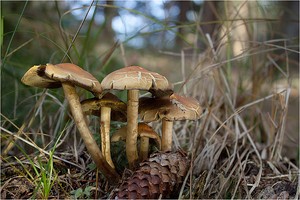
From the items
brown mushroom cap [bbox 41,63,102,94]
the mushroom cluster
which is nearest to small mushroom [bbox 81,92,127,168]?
the mushroom cluster

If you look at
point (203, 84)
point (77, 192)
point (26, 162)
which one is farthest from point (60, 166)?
point (203, 84)

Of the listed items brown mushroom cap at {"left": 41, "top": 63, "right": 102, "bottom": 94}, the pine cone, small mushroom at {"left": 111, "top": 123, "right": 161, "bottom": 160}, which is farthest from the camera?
small mushroom at {"left": 111, "top": 123, "right": 161, "bottom": 160}

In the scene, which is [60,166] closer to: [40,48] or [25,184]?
[25,184]

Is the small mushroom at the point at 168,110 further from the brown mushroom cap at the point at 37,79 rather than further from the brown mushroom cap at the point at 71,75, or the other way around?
the brown mushroom cap at the point at 37,79

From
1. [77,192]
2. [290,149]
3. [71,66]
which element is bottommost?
[290,149]

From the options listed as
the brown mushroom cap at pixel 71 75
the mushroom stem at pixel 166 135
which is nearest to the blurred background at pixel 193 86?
the mushroom stem at pixel 166 135

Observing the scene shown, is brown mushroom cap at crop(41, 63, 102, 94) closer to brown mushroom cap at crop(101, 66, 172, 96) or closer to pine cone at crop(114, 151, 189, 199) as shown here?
brown mushroom cap at crop(101, 66, 172, 96)

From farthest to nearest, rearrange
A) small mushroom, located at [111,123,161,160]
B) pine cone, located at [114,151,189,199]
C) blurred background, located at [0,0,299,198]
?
blurred background, located at [0,0,299,198], small mushroom, located at [111,123,161,160], pine cone, located at [114,151,189,199]

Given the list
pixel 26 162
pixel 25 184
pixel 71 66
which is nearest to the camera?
pixel 71 66
